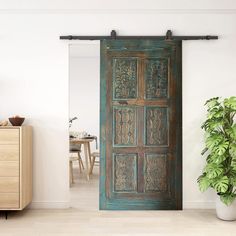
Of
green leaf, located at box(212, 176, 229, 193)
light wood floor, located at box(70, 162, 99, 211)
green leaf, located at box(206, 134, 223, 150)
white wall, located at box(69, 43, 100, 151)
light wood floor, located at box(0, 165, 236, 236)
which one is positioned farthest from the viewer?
white wall, located at box(69, 43, 100, 151)

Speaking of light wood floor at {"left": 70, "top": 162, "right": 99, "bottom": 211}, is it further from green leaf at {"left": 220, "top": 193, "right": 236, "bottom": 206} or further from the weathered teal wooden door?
green leaf at {"left": 220, "top": 193, "right": 236, "bottom": 206}

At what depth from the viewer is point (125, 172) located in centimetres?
446

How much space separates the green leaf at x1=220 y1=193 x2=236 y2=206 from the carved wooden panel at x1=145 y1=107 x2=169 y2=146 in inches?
38.7

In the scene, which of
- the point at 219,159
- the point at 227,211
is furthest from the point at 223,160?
the point at 227,211

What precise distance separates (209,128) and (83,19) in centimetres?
213

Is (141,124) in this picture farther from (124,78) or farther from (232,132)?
(232,132)

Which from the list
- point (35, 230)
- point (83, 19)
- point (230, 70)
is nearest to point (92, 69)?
point (83, 19)

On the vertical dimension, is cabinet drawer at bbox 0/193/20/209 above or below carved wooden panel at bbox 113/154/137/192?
below

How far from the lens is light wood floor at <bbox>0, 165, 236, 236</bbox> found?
3.55m

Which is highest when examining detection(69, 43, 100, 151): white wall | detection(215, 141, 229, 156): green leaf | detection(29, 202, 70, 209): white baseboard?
detection(69, 43, 100, 151): white wall

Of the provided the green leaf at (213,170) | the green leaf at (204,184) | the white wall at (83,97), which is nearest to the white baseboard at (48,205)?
the green leaf at (204,184)

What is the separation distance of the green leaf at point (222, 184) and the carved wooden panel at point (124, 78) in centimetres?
147

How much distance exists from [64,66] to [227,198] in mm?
2581

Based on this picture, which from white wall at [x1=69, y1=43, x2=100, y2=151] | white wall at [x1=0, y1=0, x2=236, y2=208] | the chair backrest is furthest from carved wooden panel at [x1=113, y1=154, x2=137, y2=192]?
white wall at [x1=69, y1=43, x2=100, y2=151]
